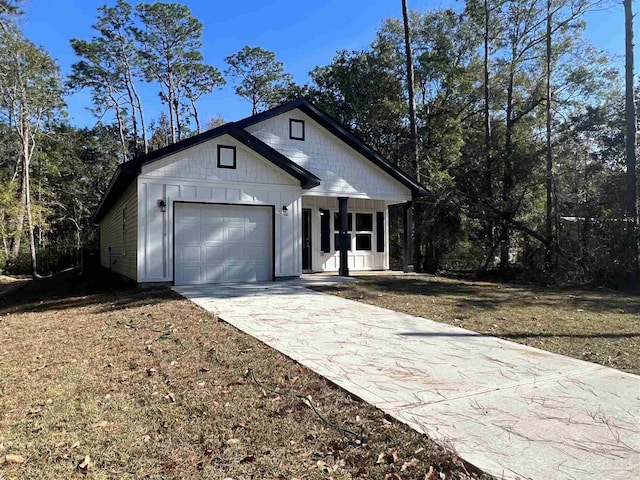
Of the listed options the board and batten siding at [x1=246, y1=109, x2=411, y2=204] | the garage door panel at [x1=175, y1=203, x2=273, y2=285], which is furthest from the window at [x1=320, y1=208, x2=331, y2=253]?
the garage door panel at [x1=175, y1=203, x2=273, y2=285]

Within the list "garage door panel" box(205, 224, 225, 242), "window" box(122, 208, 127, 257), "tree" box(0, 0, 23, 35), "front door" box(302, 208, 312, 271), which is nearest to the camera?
"garage door panel" box(205, 224, 225, 242)

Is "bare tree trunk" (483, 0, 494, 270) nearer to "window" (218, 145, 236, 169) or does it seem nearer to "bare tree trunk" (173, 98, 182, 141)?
"window" (218, 145, 236, 169)

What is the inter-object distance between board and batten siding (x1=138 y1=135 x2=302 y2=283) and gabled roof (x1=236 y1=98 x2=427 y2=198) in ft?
6.37

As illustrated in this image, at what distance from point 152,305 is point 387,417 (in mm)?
6267

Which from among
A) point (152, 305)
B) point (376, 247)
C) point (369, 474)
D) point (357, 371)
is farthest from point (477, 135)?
point (369, 474)

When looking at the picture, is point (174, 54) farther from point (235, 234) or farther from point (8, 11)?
point (235, 234)

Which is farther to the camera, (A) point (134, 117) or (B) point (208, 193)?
(A) point (134, 117)

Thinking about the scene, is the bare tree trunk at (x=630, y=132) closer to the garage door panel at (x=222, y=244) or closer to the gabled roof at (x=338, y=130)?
the gabled roof at (x=338, y=130)

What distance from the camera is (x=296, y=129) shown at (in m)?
13.7

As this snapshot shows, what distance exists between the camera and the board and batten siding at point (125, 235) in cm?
1129

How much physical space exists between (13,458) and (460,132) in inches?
891

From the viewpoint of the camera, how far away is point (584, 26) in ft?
63.4

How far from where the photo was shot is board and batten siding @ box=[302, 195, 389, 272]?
48.6 feet

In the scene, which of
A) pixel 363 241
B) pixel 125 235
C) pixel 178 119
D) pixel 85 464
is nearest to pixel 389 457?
pixel 85 464
